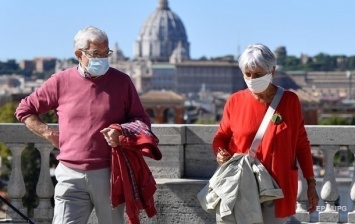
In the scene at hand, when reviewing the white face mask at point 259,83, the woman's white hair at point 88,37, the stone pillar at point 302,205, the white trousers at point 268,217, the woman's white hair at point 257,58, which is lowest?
the stone pillar at point 302,205

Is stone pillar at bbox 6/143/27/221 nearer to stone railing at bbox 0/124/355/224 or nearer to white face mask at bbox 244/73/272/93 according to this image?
stone railing at bbox 0/124/355/224

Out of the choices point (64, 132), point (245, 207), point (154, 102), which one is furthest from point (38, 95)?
point (154, 102)

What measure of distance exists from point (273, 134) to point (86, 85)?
986 millimetres

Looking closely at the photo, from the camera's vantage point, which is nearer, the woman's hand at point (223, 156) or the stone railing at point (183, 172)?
the woman's hand at point (223, 156)

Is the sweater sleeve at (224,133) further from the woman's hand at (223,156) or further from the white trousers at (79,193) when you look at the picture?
Result: the white trousers at (79,193)

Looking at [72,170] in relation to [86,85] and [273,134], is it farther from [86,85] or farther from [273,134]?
[273,134]

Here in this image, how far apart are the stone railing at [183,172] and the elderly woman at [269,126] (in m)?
1.67

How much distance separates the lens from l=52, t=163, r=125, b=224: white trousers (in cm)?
749

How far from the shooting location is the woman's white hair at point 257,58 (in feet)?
23.9

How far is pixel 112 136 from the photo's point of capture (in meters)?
7.37

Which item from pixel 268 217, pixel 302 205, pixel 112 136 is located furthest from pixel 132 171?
pixel 302 205

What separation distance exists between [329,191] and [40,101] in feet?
7.58

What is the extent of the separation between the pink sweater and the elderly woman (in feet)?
1.63

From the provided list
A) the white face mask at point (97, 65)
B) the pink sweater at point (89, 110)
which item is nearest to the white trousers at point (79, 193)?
the pink sweater at point (89, 110)
